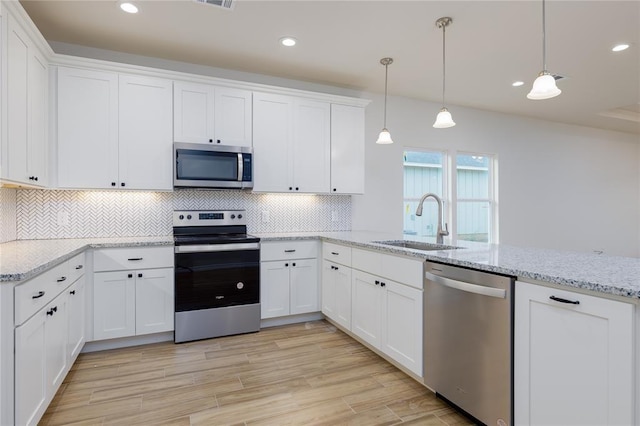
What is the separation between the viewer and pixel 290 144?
373 cm

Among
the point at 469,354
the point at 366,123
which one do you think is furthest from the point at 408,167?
the point at 469,354

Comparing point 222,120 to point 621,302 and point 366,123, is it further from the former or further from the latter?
point 621,302

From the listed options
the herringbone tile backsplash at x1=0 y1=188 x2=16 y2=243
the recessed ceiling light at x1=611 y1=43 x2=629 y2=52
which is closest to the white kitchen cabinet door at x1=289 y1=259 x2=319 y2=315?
the herringbone tile backsplash at x1=0 y1=188 x2=16 y2=243

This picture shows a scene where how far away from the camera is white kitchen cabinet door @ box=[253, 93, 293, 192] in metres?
3.58

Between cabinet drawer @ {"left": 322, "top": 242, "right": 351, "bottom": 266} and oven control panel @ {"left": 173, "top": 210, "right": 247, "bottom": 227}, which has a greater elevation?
oven control panel @ {"left": 173, "top": 210, "right": 247, "bottom": 227}

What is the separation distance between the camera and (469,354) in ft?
6.21

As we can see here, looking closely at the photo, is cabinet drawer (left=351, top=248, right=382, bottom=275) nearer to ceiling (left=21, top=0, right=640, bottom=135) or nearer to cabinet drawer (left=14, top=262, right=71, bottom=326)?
ceiling (left=21, top=0, right=640, bottom=135)

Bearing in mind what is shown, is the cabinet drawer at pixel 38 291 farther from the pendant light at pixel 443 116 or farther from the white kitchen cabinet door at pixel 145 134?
the pendant light at pixel 443 116

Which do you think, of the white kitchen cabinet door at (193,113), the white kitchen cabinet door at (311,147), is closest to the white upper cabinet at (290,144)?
the white kitchen cabinet door at (311,147)

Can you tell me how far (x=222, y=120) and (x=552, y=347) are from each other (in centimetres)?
314

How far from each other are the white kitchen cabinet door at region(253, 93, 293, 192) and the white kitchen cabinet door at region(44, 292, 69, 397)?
191cm

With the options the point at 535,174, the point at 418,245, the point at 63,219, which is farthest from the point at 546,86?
the point at 535,174

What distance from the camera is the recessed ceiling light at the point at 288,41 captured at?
120 inches

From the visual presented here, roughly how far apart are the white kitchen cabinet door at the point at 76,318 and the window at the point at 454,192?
378 centimetres
